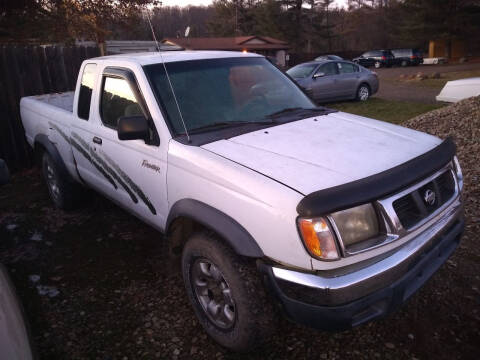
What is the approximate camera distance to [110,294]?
3.30m

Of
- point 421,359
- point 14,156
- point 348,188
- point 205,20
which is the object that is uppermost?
point 205,20

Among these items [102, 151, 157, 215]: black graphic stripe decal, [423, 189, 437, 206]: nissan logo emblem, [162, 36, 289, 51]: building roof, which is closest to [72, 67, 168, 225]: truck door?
[102, 151, 157, 215]: black graphic stripe decal

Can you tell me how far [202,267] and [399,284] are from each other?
1.22m

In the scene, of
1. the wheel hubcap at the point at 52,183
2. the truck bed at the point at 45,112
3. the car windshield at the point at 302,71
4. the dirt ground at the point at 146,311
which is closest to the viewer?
the dirt ground at the point at 146,311

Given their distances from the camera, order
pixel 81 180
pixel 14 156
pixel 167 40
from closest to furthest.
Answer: pixel 81 180, pixel 14 156, pixel 167 40

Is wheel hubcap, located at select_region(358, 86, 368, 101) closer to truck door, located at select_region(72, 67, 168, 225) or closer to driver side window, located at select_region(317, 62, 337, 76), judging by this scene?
driver side window, located at select_region(317, 62, 337, 76)

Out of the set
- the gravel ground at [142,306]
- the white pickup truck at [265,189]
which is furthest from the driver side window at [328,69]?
the white pickup truck at [265,189]

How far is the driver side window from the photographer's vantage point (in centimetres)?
1284

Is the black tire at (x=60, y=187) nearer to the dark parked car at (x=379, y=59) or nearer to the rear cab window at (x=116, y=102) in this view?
the rear cab window at (x=116, y=102)

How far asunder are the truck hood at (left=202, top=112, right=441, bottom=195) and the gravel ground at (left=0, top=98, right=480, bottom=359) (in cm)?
117

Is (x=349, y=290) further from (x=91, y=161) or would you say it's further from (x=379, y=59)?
(x=379, y=59)

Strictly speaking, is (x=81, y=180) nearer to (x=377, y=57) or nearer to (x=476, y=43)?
(x=377, y=57)

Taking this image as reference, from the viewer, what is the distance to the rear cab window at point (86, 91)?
12.6 feet

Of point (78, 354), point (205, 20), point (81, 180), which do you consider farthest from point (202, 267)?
point (205, 20)
